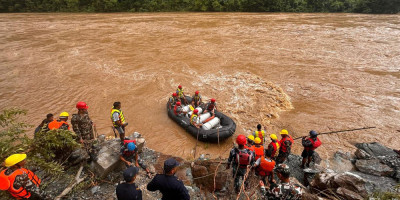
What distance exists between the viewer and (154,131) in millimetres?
7941

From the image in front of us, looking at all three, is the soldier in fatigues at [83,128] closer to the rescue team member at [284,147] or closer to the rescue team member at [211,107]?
the rescue team member at [211,107]

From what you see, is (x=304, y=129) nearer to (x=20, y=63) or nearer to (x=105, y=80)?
(x=105, y=80)

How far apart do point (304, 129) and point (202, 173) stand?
5426 mm

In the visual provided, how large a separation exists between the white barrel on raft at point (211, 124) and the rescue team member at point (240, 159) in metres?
3.06

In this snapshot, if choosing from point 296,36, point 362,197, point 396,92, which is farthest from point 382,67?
point 362,197

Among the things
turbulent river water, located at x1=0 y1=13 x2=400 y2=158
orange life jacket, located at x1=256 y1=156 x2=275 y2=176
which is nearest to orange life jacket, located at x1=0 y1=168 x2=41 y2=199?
orange life jacket, located at x1=256 y1=156 x2=275 y2=176

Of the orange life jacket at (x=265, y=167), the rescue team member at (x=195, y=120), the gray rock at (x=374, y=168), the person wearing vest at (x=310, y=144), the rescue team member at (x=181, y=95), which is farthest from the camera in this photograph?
the rescue team member at (x=181, y=95)

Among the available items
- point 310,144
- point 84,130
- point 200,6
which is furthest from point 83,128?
point 200,6

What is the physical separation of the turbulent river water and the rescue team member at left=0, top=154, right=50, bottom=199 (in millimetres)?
4129

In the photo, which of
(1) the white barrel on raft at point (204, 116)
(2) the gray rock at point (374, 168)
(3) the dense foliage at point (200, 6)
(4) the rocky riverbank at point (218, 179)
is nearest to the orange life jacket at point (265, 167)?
(4) the rocky riverbank at point (218, 179)

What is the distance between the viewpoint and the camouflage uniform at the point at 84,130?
15.1ft

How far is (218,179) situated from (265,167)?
98 centimetres

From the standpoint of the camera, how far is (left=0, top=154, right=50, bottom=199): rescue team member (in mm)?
2798

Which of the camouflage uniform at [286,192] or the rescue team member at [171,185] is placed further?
the camouflage uniform at [286,192]
